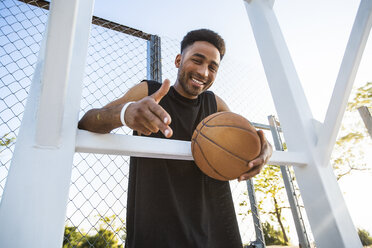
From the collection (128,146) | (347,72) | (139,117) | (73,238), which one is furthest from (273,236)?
(139,117)

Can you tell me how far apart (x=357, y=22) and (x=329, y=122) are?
1.77 feet

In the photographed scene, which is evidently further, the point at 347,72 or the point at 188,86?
the point at 188,86

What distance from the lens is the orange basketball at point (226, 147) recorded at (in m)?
1.05

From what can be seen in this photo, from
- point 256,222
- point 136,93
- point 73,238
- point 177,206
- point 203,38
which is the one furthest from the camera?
point 73,238

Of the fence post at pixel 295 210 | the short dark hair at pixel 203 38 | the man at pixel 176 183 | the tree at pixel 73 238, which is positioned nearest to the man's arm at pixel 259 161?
the man at pixel 176 183

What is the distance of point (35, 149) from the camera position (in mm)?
815

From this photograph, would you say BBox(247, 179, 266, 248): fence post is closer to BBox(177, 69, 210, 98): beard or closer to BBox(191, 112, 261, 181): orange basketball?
BBox(177, 69, 210, 98): beard

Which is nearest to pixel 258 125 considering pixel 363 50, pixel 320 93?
pixel 320 93

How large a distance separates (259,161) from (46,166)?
927 mm

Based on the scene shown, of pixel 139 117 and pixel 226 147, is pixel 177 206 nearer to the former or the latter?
pixel 226 147

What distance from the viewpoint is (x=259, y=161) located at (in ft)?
3.43

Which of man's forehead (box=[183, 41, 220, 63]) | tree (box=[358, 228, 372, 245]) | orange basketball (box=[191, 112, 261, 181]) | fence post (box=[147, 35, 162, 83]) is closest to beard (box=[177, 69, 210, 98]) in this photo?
man's forehead (box=[183, 41, 220, 63])

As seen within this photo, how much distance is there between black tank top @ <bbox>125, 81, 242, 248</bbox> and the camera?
118 centimetres

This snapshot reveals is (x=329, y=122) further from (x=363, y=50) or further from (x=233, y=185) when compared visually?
(x=233, y=185)
